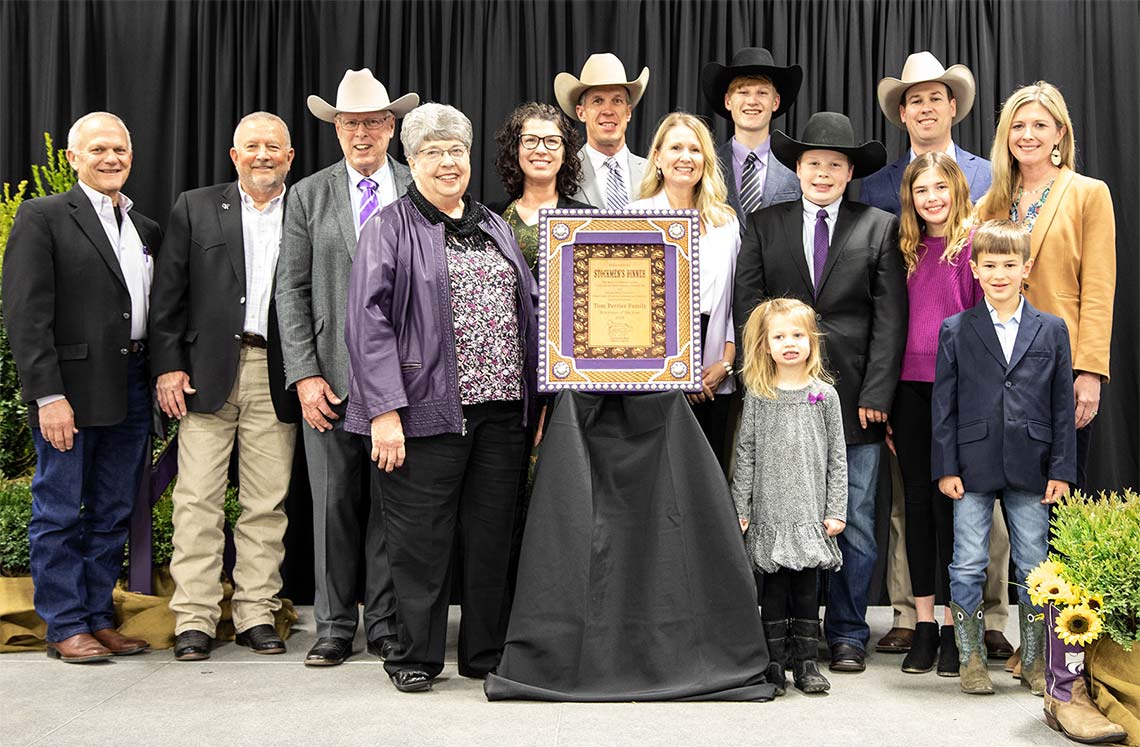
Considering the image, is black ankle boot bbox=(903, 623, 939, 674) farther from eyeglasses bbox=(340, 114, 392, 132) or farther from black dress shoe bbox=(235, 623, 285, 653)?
eyeglasses bbox=(340, 114, 392, 132)

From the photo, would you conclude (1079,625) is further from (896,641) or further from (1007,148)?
(1007,148)

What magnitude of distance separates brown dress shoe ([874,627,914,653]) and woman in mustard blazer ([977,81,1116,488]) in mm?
847

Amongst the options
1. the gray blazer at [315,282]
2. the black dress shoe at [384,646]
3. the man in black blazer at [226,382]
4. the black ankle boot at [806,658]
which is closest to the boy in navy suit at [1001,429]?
the black ankle boot at [806,658]

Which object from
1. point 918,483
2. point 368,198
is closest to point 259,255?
point 368,198

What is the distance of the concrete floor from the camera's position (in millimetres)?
2869

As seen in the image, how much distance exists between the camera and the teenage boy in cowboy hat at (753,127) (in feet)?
13.5

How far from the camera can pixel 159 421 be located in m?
4.01

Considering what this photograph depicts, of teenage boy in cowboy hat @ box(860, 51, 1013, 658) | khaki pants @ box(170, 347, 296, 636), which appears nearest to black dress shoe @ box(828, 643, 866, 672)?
teenage boy in cowboy hat @ box(860, 51, 1013, 658)

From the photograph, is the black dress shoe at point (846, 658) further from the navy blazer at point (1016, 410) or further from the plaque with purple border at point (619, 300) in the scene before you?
the plaque with purple border at point (619, 300)

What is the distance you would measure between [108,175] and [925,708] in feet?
10.2

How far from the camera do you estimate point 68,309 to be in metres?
3.76

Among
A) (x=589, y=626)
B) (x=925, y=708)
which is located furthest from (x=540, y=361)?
(x=925, y=708)

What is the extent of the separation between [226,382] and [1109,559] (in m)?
2.76

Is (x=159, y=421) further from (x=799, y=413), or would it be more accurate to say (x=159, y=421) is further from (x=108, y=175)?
(x=799, y=413)
